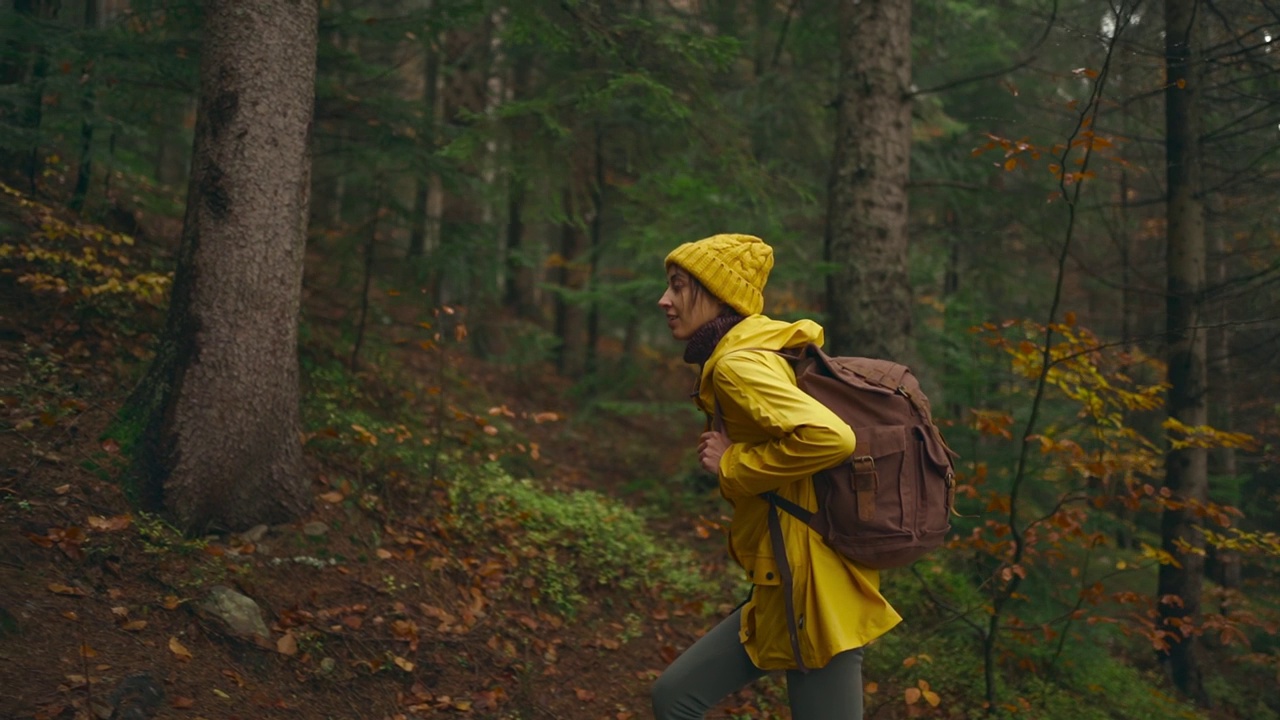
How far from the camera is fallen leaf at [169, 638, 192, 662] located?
423 centimetres

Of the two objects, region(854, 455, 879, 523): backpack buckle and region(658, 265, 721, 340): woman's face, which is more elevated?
region(658, 265, 721, 340): woman's face

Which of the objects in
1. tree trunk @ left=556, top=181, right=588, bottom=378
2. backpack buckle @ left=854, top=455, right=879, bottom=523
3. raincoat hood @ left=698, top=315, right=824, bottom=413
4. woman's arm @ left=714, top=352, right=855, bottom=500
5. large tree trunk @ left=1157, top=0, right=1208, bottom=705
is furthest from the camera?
tree trunk @ left=556, top=181, right=588, bottom=378

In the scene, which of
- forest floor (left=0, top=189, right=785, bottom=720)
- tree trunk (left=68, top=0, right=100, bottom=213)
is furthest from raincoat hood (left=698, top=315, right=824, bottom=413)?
tree trunk (left=68, top=0, right=100, bottom=213)

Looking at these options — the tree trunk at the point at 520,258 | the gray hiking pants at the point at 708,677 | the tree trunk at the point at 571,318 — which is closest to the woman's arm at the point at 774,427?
the gray hiking pants at the point at 708,677

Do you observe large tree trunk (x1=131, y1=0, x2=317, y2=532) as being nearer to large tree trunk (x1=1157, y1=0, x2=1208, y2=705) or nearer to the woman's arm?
the woman's arm

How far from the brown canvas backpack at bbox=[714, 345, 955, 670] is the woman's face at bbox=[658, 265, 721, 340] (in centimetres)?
40

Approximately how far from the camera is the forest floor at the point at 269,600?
406 cm

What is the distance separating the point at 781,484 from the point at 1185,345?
660 cm

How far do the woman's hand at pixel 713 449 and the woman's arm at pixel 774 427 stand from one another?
92 mm

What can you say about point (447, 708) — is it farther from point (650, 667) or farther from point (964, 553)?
point (964, 553)

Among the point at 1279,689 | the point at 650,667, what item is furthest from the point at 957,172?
the point at 650,667

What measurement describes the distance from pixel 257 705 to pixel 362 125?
604 cm

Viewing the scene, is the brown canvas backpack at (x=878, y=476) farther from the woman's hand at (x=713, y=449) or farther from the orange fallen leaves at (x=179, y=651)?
the orange fallen leaves at (x=179, y=651)

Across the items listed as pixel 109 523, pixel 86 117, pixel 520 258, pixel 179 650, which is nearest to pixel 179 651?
pixel 179 650
